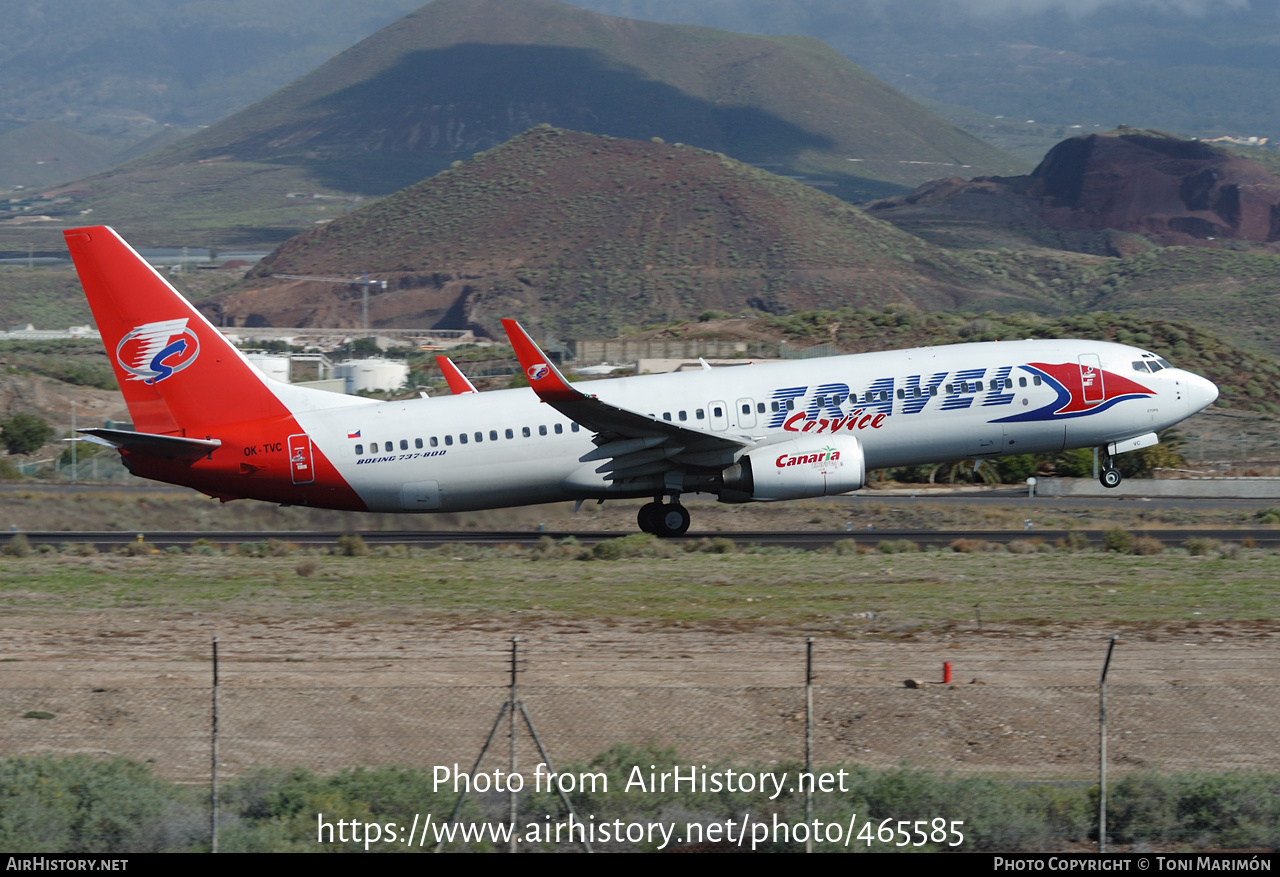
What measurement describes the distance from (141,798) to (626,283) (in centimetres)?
14648

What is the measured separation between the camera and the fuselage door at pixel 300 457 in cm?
3100

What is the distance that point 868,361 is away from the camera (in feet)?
104

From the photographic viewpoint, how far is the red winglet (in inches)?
1119

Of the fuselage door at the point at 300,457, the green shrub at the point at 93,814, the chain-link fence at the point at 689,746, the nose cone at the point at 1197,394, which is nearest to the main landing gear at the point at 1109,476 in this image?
the nose cone at the point at 1197,394

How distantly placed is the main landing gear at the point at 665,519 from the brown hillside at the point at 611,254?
369 ft

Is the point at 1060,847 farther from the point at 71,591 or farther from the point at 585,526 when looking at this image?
the point at 585,526

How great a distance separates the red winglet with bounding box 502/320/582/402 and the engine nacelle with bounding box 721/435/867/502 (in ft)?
14.1

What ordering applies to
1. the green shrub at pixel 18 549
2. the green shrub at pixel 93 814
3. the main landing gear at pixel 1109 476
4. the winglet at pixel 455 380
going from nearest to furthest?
the green shrub at pixel 93 814 → the main landing gear at pixel 1109 476 → the green shrub at pixel 18 549 → the winglet at pixel 455 380

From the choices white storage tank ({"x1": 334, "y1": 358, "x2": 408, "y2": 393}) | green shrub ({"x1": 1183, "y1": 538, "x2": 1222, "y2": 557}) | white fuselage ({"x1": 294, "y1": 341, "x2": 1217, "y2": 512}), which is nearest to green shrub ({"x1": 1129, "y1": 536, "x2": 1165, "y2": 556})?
green shrub ({"x1": 1183, "y1": 538, "x2": 1222, "y2": 557})

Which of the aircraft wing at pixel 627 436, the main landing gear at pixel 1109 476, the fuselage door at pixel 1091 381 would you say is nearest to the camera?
the aircraft wing at pixel 627 436

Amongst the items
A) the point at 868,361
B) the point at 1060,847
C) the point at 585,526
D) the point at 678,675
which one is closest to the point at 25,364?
the point at 585,526

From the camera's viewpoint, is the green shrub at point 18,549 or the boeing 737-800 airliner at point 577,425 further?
the green shrub at point 18,549

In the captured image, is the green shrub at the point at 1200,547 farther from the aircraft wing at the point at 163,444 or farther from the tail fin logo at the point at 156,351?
the tail fin logo at the point at 156,351

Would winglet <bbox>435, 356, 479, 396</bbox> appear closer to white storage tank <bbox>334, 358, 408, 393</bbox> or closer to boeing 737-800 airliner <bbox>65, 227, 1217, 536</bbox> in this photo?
boeing 737-800 airliner <bbox>65, 227, 1217, 536</bbox>
